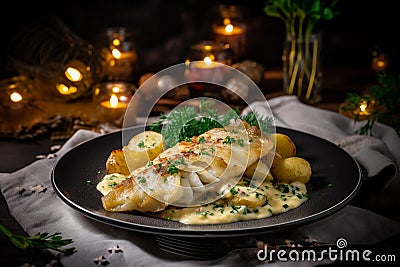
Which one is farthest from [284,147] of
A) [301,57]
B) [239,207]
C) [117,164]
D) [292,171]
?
[301,57]

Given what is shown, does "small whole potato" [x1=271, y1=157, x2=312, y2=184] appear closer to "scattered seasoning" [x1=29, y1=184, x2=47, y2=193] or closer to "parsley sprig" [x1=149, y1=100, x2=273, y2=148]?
"parsley sprig" [x1=149, y1=100, x2=273, y2=148]

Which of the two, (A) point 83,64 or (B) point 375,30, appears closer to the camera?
(A) point 83,64

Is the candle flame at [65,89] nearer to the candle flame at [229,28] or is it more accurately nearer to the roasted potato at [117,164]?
the candle flame at [229,28]

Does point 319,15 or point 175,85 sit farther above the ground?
point 319,15

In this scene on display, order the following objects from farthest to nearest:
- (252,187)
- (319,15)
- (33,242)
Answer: (319,15)
(252,187)
(33,242)

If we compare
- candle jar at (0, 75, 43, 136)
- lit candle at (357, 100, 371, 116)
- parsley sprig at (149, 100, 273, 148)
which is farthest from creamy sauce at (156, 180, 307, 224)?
candle jar at (0, 75, 43, 136)

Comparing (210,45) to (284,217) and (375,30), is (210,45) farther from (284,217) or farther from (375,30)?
(284,217)

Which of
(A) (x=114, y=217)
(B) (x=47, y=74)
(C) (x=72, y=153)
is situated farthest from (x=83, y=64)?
(A) (x=114, y=217)

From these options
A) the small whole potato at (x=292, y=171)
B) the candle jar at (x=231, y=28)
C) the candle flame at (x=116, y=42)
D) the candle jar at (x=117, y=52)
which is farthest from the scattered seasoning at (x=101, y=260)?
the candle jar at (x=231, y=28)
